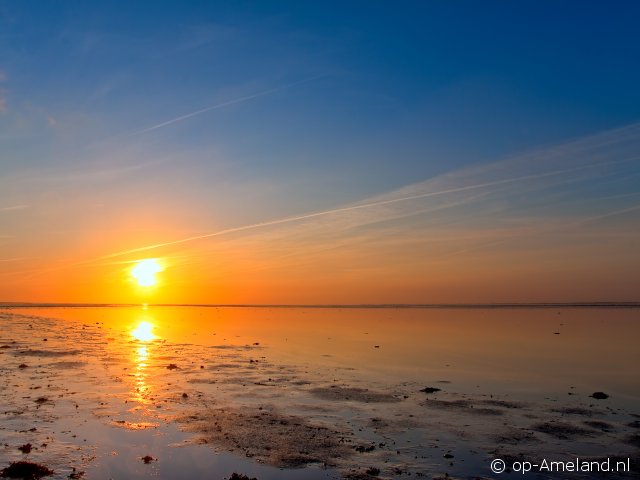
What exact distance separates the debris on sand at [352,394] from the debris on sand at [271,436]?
521cm

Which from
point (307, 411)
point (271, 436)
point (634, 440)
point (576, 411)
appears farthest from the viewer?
point (576, 411)

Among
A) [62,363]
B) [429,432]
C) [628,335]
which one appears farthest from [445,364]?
[628,335]

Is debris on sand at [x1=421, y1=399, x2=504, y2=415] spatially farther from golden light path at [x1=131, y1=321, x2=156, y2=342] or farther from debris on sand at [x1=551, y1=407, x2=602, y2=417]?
golden light path at [x1=131, y1=321, x2=156, y2=342]

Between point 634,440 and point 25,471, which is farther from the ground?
point 25,471

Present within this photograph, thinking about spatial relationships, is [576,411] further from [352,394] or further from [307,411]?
[307,411]

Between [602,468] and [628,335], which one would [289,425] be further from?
[628,335]

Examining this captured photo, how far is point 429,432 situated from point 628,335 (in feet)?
193

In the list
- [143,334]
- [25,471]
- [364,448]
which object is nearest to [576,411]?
[364,448]

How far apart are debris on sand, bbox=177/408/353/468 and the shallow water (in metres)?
0.08

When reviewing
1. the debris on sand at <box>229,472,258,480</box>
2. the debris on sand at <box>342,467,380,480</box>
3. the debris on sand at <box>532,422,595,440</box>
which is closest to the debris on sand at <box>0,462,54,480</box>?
the debris on sand at <box>229,472,258,480</box>

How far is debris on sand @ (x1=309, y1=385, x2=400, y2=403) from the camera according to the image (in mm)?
28359

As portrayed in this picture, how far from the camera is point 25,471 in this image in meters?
15.7

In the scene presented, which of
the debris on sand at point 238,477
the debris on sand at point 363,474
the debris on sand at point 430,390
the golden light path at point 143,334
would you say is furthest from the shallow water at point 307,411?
the golden light path at point 143,334

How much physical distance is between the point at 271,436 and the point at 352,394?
32.5ft
